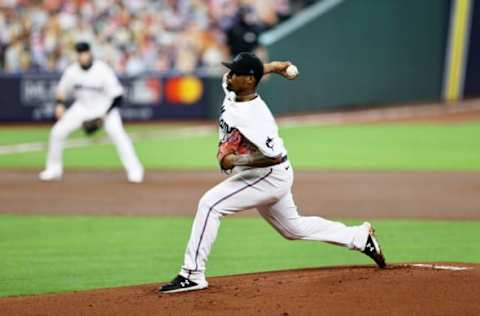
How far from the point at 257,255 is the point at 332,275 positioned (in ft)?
6.09

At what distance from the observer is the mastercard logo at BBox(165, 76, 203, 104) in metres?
25.1

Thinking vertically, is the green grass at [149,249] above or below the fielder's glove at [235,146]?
below

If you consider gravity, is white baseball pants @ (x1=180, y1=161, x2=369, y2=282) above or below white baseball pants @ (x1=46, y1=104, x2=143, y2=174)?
above

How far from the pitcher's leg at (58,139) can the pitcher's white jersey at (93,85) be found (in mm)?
216

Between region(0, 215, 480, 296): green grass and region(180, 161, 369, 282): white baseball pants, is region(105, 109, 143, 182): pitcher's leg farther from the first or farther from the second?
region(180, 161, 369, 282): white baseball pants

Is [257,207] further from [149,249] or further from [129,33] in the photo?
[129,33]

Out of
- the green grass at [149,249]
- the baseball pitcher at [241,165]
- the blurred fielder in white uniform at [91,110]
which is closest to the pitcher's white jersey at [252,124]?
the baseball pitcher at [241,165]

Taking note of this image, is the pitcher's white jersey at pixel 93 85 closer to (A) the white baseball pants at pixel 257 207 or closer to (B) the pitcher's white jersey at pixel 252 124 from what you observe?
(A) the white baseball pants at pixel 257 207

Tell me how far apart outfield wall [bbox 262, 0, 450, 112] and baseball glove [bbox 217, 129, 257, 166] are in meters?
18.5

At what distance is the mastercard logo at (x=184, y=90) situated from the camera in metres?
25.1

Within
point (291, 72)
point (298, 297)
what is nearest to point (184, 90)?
point (291, 72)

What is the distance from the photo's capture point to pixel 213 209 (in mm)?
7336

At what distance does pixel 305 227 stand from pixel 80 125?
822cm

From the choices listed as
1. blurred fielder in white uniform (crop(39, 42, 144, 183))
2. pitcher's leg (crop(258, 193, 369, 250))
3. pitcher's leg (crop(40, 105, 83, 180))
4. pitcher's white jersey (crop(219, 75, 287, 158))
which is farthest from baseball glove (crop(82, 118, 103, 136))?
pitcher's white jersey (crop(219, 75, 287, 158))
